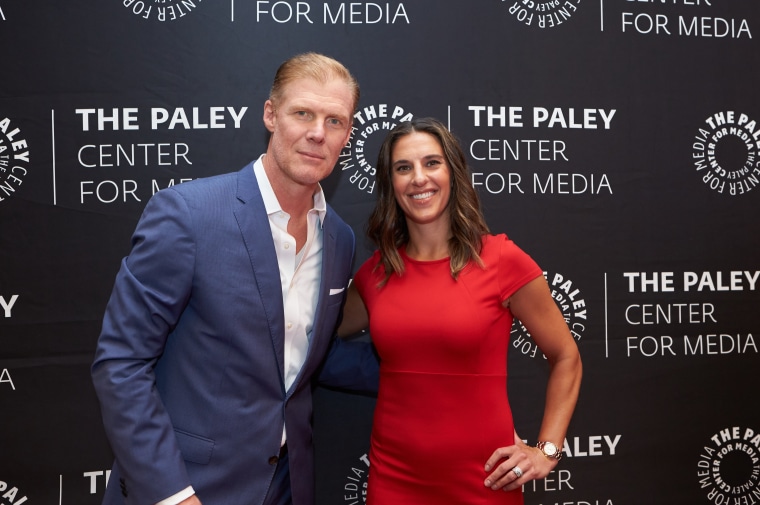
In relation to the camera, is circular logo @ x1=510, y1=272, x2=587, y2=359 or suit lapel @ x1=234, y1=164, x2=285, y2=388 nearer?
suit lapel @ x1=234, y1=164, x2=285, y2=388

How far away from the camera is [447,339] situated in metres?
1.79

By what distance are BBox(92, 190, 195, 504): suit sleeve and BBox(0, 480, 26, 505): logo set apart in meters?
1.29

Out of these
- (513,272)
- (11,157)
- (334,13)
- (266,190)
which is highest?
(334,13)

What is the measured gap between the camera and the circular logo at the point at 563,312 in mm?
2621

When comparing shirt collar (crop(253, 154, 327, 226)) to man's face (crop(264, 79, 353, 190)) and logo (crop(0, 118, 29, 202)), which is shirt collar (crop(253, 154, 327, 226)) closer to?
man's face (crop(264, 79, 353, 190))

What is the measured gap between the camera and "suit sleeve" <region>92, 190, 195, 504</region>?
1.42m

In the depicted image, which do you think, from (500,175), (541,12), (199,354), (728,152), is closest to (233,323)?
(199,354)

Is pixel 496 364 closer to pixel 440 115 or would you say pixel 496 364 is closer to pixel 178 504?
pixel 178 504

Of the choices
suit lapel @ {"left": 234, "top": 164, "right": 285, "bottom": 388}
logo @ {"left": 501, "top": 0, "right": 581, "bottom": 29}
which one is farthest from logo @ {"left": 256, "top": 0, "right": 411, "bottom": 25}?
suit lapel @ {"left": 234, "top": 164, "right": 285, "bottom": 388}

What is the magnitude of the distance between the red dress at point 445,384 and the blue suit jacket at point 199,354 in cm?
30

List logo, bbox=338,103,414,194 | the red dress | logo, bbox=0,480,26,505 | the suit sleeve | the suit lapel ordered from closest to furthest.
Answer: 1. the suit sleeve
2. the suit lapel
3. the red dress
4. logo, bbox=0,480,26,505
5. logo, bbox=338,103,414,194

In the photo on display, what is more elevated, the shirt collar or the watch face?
the shirt collar

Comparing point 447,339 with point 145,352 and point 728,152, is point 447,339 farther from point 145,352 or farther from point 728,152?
point 728,152

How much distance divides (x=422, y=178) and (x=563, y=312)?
1124 millimetres
